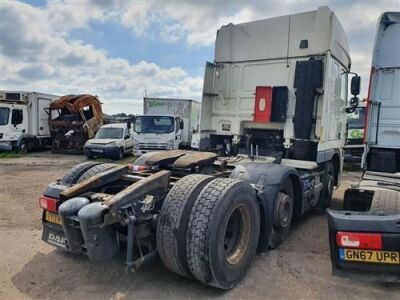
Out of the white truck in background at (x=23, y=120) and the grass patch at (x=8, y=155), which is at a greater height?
the white truck in background at (x=23, y=120)

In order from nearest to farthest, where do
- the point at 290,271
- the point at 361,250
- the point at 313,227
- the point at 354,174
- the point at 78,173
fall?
1. the point at 361,250
2. the point at 290,271
3. the point at 78,173
4. the point at 313,227
5. the point at 354,174

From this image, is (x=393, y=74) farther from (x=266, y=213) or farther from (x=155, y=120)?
(x=155, y=120)

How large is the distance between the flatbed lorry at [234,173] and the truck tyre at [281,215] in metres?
0.02

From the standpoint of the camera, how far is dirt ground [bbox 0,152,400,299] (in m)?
3.40

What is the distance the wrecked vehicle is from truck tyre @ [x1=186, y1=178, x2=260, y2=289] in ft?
53.5

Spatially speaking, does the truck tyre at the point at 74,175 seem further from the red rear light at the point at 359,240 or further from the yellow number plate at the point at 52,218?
the red rear light at the point at 359,240

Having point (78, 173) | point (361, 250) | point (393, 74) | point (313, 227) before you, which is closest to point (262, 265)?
point (361, 250)

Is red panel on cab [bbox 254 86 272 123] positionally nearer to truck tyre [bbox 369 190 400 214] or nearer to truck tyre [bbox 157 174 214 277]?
truck tyre [bbox 369 190 400 214]

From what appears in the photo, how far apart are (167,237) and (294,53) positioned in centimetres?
401

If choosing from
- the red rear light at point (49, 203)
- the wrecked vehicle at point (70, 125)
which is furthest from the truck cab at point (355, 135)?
the wrecked vehicle at point (70, 125)


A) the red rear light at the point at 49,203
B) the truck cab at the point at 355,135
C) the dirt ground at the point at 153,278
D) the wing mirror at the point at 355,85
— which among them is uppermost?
the wing mirror at the point at 355,85

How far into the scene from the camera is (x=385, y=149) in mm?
Result: 5059

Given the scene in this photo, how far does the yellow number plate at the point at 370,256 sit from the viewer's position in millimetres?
3033

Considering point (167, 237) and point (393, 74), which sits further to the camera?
point (393, 74)
